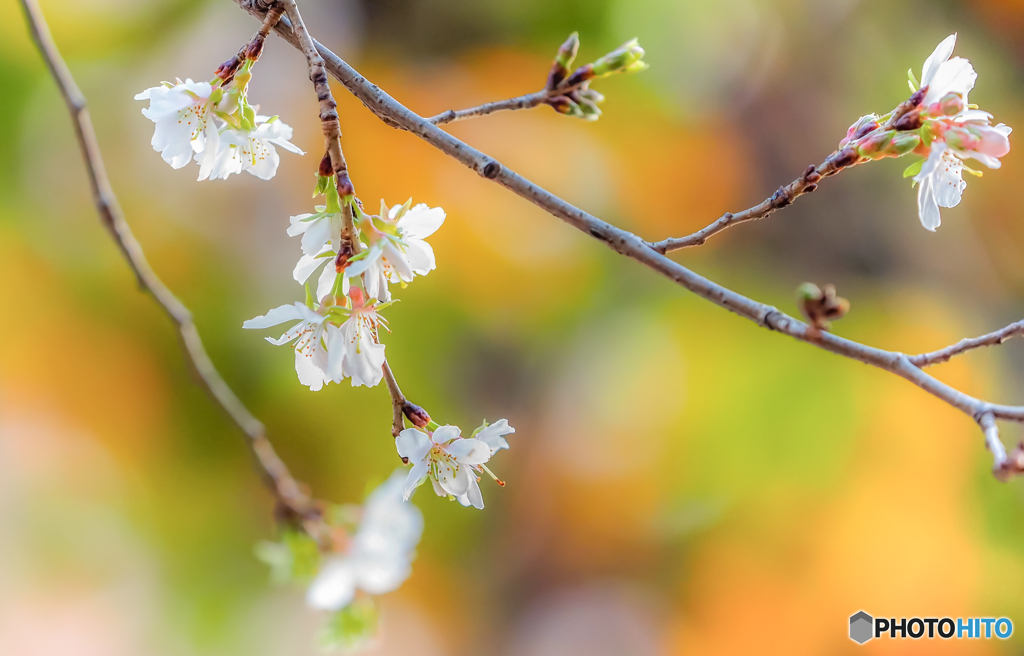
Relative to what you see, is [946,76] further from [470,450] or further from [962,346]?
[470,450]

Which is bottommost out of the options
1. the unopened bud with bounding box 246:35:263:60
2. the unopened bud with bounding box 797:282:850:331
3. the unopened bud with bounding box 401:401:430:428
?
the unopened bud with bounding box 401:401:430:428

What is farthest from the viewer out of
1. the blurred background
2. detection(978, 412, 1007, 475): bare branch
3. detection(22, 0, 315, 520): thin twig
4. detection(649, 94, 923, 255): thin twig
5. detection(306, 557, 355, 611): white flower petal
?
the blurred background

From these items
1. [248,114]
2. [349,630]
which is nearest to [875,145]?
[248,114]

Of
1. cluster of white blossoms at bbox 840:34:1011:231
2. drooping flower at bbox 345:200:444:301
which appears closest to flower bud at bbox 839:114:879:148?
cluster of white blossoms at bbox 840:34:1011:231

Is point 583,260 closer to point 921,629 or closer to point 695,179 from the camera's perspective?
point 695,179

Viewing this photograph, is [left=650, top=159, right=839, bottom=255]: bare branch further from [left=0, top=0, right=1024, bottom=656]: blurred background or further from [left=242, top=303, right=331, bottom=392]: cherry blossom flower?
[left=0, top=0, right=1024, bottom=656]: blurred background

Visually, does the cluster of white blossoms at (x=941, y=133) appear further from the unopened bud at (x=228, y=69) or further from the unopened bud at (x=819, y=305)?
the unopened bud at (x=228, y=69)

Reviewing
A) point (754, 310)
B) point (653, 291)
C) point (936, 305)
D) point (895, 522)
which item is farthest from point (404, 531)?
point (936, 305)
